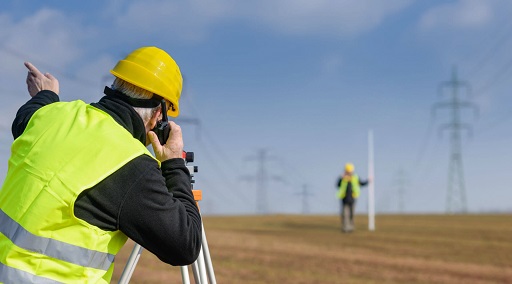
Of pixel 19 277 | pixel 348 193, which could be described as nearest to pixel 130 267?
pixel 19 277

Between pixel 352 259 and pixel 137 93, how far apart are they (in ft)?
29.8

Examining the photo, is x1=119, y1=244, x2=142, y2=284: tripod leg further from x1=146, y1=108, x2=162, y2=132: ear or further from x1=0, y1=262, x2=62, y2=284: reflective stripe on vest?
x1=0, y1=262, x2=62, y2=284: reflective stripe on vest

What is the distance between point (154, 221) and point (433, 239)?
13.9 m

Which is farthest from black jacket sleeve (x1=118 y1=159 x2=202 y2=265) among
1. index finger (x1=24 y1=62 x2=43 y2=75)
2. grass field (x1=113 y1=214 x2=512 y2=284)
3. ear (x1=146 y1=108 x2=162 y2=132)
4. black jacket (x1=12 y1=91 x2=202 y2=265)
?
grass field (x1=113 y1=214 x2=512 y2=284)

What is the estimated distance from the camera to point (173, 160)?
2.76 meters

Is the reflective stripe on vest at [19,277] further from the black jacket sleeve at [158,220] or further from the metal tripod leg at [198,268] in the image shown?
the metal tripod leg at [198,268]

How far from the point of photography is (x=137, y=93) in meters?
2.74

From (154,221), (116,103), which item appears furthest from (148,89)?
(154,221)

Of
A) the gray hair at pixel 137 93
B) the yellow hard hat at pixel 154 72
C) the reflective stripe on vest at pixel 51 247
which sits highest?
the yellow hard hat at pixel 154 72

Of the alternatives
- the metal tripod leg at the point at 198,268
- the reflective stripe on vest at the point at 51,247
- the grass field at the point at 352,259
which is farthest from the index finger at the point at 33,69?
the grass field at the point at 352,259

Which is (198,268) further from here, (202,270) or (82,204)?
(82,204)

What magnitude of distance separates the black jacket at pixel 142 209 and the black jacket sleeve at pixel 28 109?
623mm

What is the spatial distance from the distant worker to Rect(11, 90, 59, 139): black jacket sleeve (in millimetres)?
15599

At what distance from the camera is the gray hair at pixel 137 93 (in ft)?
8.89
